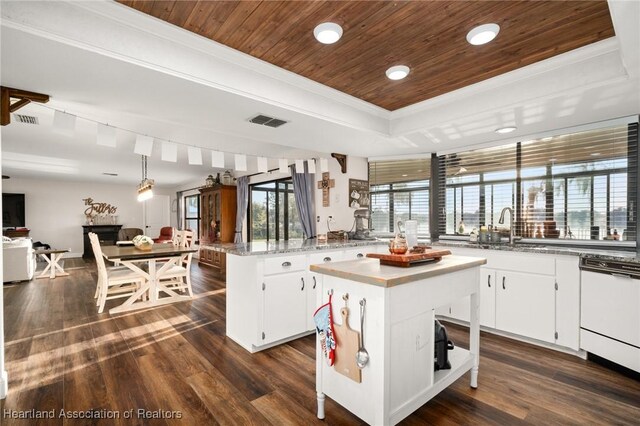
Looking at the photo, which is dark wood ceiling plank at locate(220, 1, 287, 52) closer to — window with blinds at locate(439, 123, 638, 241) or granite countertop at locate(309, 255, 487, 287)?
granite countertop at locate(309, 255, 487, 287)

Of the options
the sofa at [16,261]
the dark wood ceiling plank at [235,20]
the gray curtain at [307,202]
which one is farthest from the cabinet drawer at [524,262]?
the sofa at [16,261]

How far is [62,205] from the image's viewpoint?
9461 mm

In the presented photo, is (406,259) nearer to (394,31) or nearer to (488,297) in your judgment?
(394,31)

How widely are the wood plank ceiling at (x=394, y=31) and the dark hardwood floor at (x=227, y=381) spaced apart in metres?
2.48

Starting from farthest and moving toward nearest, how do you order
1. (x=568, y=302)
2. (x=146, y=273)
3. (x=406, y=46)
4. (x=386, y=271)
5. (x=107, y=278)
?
(x=146, y=273), (x=107, y=278), (x=568, y=302), (x=406, y=46), (x=386, y=271)

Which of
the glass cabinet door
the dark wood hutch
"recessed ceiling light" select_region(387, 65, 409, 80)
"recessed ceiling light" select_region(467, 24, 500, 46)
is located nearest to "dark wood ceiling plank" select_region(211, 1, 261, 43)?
"recessed ceiling light" select_region(387, 65, 409, 80)

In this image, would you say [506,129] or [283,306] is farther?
[506,129]

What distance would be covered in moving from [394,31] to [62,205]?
37.4ft

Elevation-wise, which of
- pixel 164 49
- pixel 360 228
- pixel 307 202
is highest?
pixel 164 49

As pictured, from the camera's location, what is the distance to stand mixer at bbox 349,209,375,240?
13.5ft

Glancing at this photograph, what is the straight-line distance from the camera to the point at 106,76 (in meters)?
2.06

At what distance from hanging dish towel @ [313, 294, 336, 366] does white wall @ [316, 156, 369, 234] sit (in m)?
2.73

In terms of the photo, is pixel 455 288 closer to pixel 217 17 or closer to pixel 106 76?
pixel 217 17

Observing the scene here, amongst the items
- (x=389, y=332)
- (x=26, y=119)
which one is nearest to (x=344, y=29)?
(x=389, y=332)
